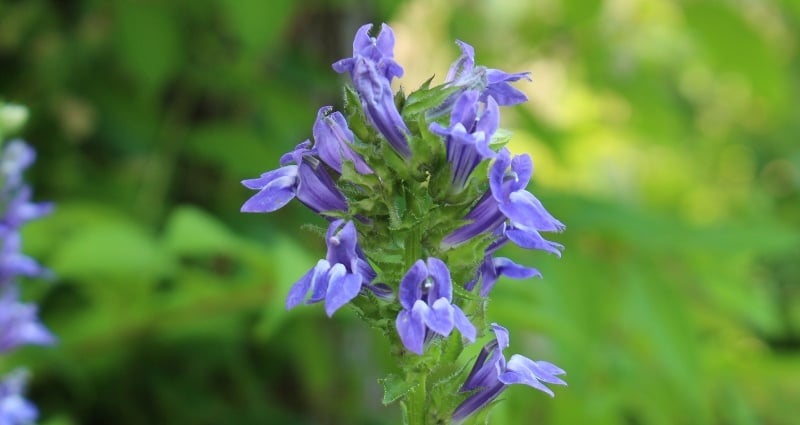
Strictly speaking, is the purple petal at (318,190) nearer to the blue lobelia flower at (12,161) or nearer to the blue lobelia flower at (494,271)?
the blue lobelia flower at (494,271)

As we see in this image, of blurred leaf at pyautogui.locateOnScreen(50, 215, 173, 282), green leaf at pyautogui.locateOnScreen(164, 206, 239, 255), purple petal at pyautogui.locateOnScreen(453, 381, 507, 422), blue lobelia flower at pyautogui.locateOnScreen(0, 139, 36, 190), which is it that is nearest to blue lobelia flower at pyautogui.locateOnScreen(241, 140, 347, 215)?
purple petal at pyautogui.locateOnScreen(453, 381, 507, 422)

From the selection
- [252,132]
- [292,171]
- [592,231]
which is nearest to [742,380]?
[592,231]

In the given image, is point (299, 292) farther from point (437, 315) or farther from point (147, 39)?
point (147, 39)

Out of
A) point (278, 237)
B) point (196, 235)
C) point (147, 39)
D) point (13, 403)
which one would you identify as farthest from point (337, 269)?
point (147, 39)

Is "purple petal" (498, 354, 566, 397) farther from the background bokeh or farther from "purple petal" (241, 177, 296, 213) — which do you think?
Answer: the background bokeh

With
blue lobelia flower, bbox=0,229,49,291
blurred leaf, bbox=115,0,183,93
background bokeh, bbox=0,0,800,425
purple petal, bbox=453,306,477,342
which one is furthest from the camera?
blurred leaf, bbox=115,0,183,93

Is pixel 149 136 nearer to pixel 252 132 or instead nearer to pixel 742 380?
pixel 252 132
